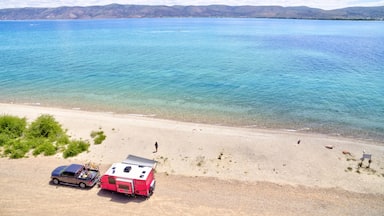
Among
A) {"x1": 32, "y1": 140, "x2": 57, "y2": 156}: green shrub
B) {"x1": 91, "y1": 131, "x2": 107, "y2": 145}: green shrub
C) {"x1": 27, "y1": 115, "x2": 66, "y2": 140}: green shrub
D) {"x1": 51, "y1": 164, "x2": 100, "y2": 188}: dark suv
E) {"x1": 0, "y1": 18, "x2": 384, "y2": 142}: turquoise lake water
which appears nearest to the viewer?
{"x1": 51, "y1": 164, "x2": 100, "y2": 188}: dark suv

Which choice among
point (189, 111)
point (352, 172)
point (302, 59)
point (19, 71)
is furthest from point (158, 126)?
point (302, 59)

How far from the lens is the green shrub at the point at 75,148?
24859mm

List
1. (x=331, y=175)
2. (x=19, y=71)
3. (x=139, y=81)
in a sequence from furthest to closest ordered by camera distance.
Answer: (x=19, y=71)
(x=139, y=81)
(x=331, y=175)

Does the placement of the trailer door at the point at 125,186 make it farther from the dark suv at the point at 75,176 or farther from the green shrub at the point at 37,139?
the green shrub at the point at 37,139

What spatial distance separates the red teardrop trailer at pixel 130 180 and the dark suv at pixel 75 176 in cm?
116

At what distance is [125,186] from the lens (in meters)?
19.0

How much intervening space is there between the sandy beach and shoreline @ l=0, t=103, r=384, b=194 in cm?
9

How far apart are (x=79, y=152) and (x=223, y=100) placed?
2409 centimetres

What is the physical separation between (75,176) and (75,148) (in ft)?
19.5

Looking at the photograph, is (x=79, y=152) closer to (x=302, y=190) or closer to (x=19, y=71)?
(x=302, y=190)

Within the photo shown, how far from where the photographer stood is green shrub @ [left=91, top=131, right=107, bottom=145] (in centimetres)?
2753

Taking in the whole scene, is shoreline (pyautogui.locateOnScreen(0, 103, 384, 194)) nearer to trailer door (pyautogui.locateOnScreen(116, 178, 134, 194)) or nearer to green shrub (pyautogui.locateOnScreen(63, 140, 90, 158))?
green shrub (pyautogui.locateOnScreen(63, 140, 90, 158))

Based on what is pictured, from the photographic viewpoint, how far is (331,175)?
22.9 meters

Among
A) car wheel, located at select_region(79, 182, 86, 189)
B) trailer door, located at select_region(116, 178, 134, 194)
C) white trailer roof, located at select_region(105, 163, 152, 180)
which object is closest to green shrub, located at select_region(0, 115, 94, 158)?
car wheel, located at select_region(79, 182, 86, 189)
